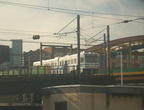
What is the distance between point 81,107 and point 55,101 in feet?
12.3

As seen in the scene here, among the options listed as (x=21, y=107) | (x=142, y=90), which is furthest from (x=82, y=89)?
(x=21, y=107)

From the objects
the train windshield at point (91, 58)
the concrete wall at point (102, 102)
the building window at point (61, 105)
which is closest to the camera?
the concrete wall at point (102, 102)

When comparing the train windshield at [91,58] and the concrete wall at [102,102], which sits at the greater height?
the train windshield at [91,58]

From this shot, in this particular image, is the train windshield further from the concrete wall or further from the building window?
the concrete wall

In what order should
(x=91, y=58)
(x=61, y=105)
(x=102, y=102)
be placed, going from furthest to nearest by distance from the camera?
(x=91, y=58), (x=61, y=105), (x=102, y=102)

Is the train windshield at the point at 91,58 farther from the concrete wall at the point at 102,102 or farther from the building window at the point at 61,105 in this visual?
the concrete wall at the point at 102,102

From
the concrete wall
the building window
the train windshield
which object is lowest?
the building window

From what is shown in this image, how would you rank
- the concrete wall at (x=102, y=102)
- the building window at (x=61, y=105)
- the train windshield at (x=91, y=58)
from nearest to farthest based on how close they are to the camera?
1. the concrete wall at (x=102, y=102)
2. the building window at (x=61, y=105)
3. the train windshield at (x=91, y=58)

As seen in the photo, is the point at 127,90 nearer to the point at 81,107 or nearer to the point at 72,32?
the point at 81,107

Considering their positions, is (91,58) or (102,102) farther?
(91,58)

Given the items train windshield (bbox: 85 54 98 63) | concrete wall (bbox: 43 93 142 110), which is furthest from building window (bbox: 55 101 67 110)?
train windshield (bbox: 85 54 98 63)

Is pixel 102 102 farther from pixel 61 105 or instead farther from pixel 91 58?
pixel 91 58

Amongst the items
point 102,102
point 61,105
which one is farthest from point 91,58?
point 102,102

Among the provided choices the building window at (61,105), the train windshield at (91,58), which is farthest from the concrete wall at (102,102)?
the train windshield at (91,58)
